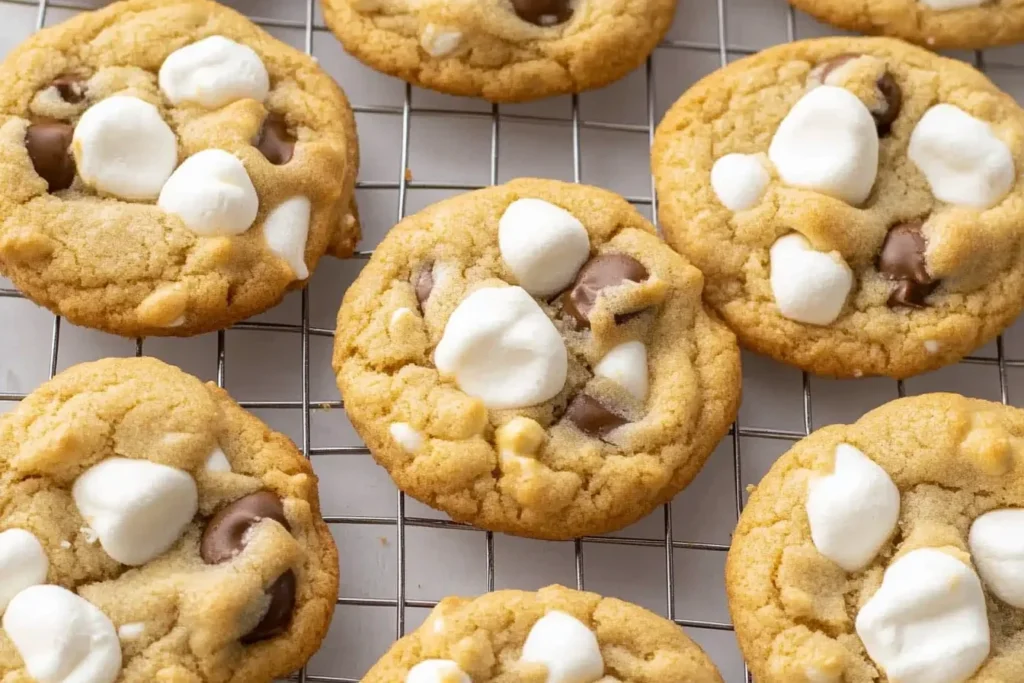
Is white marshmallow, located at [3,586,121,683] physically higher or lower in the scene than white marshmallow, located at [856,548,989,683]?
lower

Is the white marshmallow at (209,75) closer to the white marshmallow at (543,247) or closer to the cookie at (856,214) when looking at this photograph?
the white marshmallow at (543,247)

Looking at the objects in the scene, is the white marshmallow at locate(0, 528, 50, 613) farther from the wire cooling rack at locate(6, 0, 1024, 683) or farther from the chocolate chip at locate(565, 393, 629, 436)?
the chocolate chip at locate(565, 393, 629, 436)

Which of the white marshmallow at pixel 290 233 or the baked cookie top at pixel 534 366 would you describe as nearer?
the baked cookie top at pixel 534 366

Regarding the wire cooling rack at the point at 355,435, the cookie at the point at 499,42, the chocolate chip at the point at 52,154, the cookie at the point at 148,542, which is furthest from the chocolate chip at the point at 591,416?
the chocolate chip at the point at 52,154

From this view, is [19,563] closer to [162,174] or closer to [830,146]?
[162,174]

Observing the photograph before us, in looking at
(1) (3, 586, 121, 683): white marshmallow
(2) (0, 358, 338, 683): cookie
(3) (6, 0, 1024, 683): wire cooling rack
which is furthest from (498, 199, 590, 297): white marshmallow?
(1) (3, 586, 121, 683): white marshmallow

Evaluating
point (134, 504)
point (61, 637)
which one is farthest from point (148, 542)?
point (61, 637)

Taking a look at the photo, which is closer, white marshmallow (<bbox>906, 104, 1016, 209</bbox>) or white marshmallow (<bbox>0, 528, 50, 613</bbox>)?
white marshmallow (<bbox>0, 528, 50, 613</bbox>)

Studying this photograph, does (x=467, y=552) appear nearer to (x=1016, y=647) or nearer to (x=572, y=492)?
(x=572, y=492)
